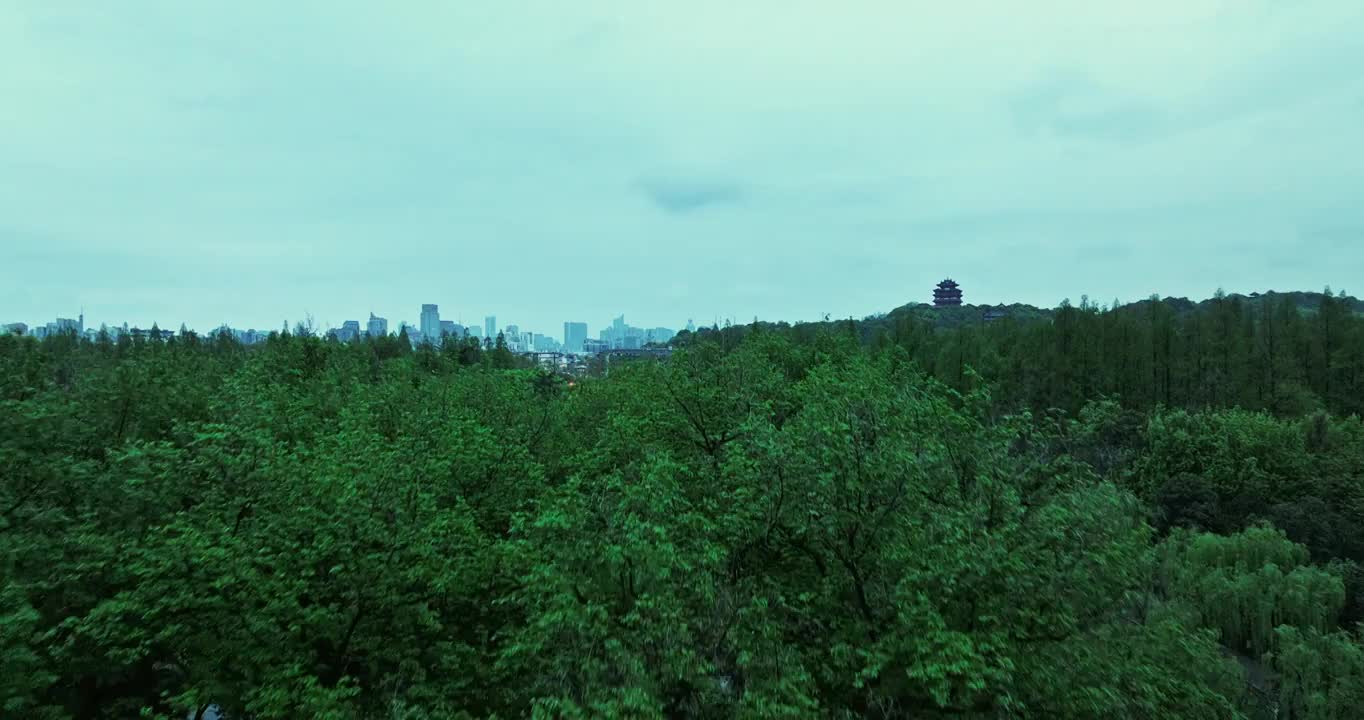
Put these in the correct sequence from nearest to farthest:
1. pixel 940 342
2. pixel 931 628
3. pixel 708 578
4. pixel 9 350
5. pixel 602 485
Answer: pixel 931 628 < pixel 708 578 < pixel 602 485 < pixel 9 350 < pixel 940 342

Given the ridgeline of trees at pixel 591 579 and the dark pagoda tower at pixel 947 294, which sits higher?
the dark pagoda tower at pixel 947 294

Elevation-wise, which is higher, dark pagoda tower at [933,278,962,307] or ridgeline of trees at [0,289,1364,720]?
dark pagoda tower at [933,278,962,307]

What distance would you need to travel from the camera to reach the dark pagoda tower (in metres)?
175

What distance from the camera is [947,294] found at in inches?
6880

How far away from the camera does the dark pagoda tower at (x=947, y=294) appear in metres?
175

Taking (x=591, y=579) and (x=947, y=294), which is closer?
(x=591, y=579)

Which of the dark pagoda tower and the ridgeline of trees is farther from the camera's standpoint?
the dark pagoda tower

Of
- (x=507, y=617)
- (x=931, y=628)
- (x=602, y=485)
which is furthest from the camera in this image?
(x=602, y=485)

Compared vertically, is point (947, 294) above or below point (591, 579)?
above

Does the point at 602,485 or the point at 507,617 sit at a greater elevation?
the point at 602,485

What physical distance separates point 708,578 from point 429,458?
8.08 meters

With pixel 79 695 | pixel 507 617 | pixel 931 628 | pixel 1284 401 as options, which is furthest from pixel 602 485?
pixel 1284 401

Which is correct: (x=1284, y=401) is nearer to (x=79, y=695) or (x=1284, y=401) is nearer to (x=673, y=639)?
(x=673, y=639)

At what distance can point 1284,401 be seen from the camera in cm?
5619
